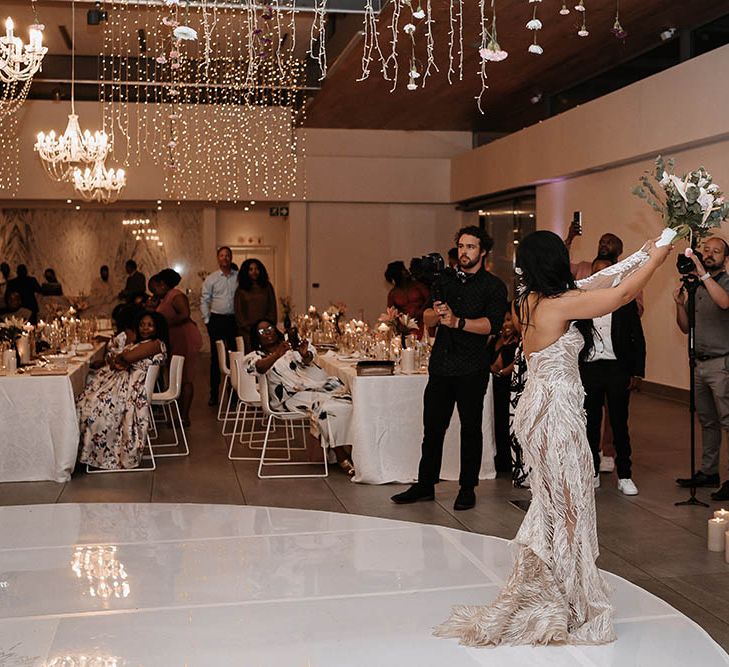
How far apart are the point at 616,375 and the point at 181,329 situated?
505cm

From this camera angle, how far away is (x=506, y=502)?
6.64 m

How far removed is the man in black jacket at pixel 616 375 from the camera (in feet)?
22.7

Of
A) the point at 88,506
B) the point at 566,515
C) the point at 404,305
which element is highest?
the point at 404,305

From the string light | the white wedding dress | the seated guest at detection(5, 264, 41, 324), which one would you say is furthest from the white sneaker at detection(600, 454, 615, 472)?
the seated guest at detection(5, 264, 41, 324)

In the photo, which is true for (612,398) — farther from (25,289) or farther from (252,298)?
(25,289)

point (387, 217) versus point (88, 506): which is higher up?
point (387, 217)

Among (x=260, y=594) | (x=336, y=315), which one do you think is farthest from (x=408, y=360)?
(x=336, y=315)

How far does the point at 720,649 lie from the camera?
12.9ft

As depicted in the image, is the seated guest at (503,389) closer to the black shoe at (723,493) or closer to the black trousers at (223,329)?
the black shoe at (723,493)

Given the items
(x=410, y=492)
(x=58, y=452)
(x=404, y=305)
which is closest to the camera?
(x=410, y=492)

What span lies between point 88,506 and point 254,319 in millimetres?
5062

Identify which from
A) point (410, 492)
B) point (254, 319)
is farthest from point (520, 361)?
point (254, 319)

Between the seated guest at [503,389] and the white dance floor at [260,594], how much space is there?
182 cm

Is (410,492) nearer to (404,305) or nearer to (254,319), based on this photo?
(404,305)
